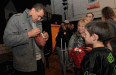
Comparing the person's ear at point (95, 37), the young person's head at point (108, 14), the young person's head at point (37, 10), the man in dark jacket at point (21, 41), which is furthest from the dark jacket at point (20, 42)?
the young person's head at point (108, 14)

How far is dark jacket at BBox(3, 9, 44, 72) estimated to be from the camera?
105 centimetres

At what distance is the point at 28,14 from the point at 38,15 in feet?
0.47

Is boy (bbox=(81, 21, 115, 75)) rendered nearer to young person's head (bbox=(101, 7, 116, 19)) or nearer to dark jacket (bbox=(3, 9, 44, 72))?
dark jacket (bbox=(3, 9, 44, 72))

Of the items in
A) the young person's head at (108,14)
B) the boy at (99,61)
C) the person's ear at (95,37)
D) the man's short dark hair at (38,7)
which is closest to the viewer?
the boy at (99,61)

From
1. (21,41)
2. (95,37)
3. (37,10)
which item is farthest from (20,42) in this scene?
(95,37)

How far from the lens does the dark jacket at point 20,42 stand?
41.4 inches

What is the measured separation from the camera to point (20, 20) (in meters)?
1.14

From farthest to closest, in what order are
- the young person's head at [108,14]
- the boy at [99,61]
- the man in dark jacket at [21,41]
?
the young person's head at [108,14]
the man in dark jacket at [21,41]
the boy at [99,61]

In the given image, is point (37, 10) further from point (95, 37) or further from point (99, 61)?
point (99, 61)

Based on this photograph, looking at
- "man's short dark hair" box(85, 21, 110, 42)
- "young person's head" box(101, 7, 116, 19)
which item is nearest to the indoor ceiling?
"man's short dark hair" box(85, 21, 110, 42)

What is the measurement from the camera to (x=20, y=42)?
1073 mm

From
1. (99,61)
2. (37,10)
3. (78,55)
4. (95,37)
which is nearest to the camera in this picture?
(99,61)

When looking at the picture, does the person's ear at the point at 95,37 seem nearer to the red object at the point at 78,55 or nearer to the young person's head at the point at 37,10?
the red object at the point at 78,55

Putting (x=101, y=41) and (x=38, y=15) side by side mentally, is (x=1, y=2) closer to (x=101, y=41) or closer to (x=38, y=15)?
(x=38, y=15)
